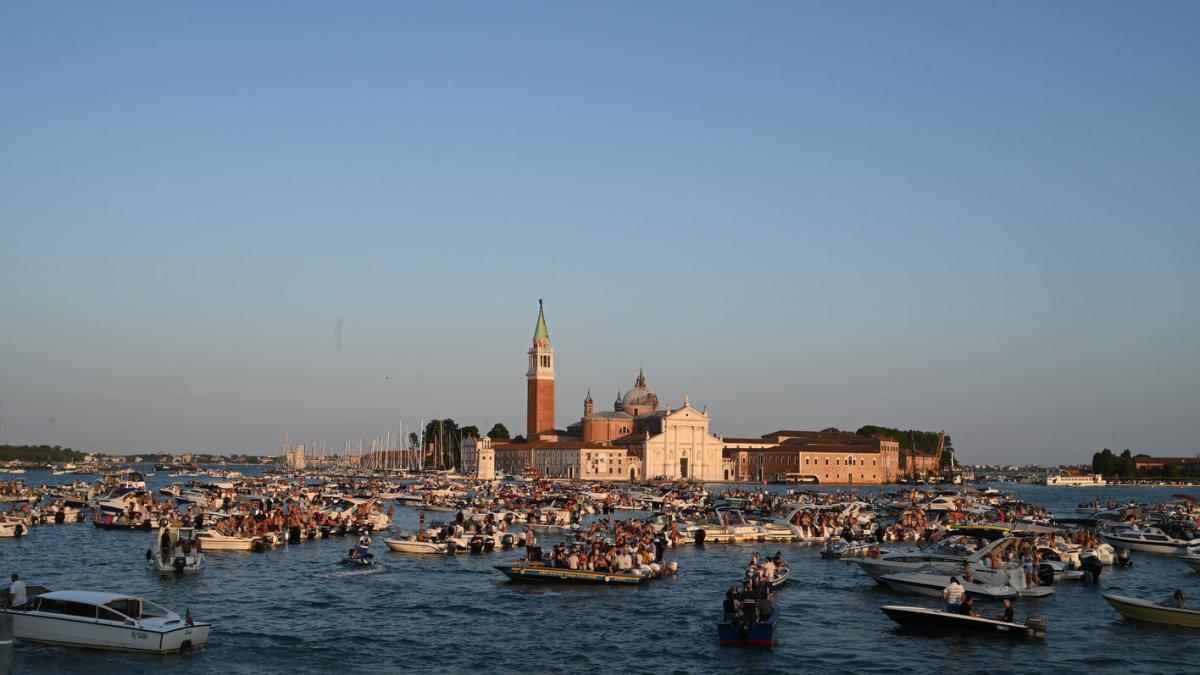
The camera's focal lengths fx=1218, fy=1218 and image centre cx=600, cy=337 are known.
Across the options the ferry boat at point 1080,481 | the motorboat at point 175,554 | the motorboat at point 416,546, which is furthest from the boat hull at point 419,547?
the ferry boat at point 1080,481

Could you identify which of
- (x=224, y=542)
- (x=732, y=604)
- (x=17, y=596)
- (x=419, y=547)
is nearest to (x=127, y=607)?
(x=17, y=596)

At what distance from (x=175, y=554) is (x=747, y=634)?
20.4 metres

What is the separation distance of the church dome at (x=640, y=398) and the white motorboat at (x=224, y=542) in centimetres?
12409

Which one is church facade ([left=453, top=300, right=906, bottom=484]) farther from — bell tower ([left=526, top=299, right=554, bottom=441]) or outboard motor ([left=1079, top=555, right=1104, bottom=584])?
outboard motor ([left=1079, top=555, right=1104, bottom=584])

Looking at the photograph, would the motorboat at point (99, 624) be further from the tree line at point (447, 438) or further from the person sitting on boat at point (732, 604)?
the tree line at point (447, 438)

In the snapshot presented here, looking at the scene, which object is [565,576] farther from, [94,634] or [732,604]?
[94,634]

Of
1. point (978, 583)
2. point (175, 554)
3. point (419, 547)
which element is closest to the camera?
point (978, 583)

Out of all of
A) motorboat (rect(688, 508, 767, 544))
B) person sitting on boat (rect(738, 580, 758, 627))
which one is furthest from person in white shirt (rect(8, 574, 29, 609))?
motorboat (rect(688, 508, 767, 544))

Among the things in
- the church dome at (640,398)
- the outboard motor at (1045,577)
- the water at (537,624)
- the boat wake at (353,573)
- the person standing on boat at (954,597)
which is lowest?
the water at (537,624)

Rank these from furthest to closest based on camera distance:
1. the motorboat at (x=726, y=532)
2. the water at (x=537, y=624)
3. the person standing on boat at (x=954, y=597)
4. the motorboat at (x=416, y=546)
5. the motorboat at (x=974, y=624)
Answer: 1. the motorboat at (x=726, y=532)
2. the motorboat at (x=416, y=546)
3. the person standing on boat at (x=954, y=597)
4. the motorboat at (x=974, y=624)
5. the water at (x=537, y=624)

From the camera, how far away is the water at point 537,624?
24672mm

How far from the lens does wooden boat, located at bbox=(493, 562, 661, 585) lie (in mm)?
35219

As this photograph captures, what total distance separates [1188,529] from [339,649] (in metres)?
43.8

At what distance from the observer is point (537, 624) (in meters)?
29.2
